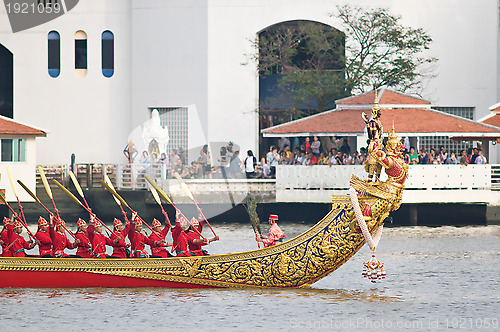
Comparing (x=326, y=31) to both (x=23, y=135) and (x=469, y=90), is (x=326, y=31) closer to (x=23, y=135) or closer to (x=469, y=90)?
(x=469, y=90)

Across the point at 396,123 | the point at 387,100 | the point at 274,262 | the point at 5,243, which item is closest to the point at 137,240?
the point at 5,243

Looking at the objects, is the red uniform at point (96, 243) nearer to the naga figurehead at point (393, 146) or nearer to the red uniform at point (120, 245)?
the red uniform at point (120, 245)

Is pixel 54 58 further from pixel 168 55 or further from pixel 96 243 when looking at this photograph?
pixel 96 243

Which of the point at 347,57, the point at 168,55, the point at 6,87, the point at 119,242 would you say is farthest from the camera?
the point at 6,87

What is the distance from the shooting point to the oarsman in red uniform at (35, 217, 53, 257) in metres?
18.9

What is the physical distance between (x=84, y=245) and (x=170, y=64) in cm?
2111

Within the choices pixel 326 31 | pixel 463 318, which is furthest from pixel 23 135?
pixel 463 318

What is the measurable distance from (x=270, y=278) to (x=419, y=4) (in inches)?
902

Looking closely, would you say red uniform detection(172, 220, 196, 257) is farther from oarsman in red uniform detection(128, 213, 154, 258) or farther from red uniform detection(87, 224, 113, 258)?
red uniform detection(87, 224, 113, 258)

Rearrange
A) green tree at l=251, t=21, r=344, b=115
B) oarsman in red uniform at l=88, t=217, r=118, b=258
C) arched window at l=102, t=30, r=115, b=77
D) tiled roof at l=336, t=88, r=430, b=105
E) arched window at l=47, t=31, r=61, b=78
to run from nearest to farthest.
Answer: oarsman in red uniform at l=88, t=217, r=118, b=258, tiled roof at l=336, t=88, r=430, b=105, green tree at l=251, t=21, r=344, b=115, arched window at l=102, t=30, r=115, b=77, arched window at l=47, t=31, r=61, b=78

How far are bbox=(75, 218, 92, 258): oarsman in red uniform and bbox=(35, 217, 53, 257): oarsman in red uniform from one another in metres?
0.58

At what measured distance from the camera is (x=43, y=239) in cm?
1892

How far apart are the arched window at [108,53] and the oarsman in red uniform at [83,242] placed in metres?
21.6

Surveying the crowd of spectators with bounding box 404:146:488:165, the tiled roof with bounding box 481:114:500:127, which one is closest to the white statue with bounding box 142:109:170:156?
the crowd of spectators with bounding box 404:146:488:165
